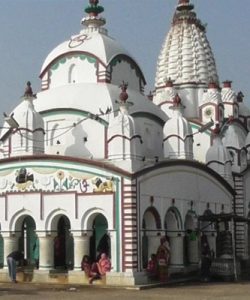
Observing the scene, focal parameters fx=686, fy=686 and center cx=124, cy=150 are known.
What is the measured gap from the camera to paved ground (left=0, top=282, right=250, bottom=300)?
1825cm

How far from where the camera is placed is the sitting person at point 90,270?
21656mm

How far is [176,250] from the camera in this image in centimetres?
2419

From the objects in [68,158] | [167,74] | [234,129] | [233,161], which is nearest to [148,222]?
[68,158]

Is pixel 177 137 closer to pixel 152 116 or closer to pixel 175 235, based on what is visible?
pixel 152 116

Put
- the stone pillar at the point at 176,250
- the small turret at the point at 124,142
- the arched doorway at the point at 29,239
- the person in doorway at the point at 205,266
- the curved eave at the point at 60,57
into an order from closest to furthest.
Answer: the small turret at the point at 124,142 → the person in doorway at the point at 205,266 → the stone pillar at the point at 176,250 → the arched doorway at the point at 29,239 → the curved eave at the point at 60,57

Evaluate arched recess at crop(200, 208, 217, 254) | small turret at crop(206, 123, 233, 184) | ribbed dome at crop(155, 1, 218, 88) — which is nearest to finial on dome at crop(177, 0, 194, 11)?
ribbed dome at crop(155, 1, 218, 88)

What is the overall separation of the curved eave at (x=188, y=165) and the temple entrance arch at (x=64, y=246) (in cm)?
397

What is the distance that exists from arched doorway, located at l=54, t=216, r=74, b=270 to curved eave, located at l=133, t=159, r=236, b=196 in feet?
13.1

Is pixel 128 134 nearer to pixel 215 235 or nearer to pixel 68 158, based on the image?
pixel 68 158

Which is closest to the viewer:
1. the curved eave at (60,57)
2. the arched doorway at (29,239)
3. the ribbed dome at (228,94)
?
the arched doorway at (29,239)

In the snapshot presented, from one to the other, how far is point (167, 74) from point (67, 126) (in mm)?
13539

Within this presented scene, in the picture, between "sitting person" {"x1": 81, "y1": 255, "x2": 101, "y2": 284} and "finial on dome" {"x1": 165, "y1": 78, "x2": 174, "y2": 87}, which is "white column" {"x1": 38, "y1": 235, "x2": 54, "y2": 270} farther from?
"finial on dome" {"x1": 165, "y1": 78, "x2": 174, "y2": 87}

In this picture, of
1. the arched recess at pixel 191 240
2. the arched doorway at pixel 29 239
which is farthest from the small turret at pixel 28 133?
the arched recess at pixel 191 240

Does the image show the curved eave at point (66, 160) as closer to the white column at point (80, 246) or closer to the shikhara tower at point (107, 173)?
the shikhara tower at point (107, 173)
